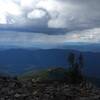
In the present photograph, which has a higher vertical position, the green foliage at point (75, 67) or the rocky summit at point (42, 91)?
the green foliage at point (75, 67)

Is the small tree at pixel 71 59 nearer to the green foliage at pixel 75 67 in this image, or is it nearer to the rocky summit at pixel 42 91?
the green foliage at pixel 75 67

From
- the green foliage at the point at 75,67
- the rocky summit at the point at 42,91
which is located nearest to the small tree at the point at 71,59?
the green foliage at the point at 75,67

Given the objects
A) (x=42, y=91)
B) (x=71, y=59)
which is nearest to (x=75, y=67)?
(x=71, y=59)

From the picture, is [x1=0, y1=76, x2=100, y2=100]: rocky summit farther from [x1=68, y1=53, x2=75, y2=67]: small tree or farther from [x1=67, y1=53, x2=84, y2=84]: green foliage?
[x1=68, y1=53, x2=75, y2=67]: small tree

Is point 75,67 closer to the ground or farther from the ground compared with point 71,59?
closer to the ground

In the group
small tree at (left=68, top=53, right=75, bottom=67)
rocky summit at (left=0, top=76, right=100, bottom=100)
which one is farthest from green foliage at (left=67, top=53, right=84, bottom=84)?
rocky summit at (left=0, top=76, right=100, bottom=100)

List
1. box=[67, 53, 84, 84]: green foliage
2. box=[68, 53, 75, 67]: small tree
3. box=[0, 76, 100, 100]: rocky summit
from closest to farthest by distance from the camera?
box=[0, 76, 100, 100]: rocky summit → box=[67, 53, 84, 84]: green foliage → box=[68, 53, 75, 67]: small tree

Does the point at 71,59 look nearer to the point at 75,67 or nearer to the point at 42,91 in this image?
the point at 75,67

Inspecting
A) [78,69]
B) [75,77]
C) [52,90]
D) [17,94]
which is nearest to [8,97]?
[17,94]
